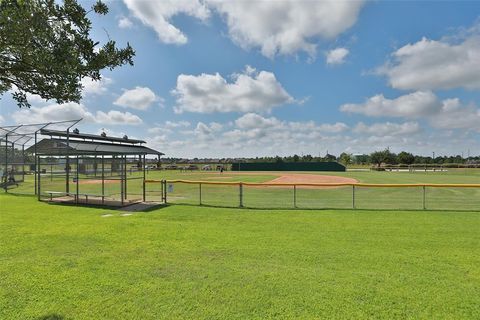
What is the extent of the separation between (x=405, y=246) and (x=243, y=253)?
12.1 ft

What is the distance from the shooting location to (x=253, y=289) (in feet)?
15.6

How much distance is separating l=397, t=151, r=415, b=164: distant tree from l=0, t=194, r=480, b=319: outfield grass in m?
110

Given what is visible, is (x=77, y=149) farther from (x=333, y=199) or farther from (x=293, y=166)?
(x=293, y=166)

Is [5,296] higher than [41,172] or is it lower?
lower

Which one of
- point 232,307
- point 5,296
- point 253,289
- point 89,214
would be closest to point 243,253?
point 253,289

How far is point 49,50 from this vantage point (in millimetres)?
3340

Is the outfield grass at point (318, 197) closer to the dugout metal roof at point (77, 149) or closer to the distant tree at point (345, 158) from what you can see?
the dugout metal roof at point (77, 149)

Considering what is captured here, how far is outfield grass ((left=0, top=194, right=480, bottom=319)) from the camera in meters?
4.17

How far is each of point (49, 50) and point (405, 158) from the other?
122895 mm

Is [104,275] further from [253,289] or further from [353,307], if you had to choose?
[353,307]

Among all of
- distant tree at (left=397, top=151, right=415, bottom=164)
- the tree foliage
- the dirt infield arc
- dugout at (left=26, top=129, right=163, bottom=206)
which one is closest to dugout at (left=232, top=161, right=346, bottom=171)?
the dirt infield arc

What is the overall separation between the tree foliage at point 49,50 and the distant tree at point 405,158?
387ft

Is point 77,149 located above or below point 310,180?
above

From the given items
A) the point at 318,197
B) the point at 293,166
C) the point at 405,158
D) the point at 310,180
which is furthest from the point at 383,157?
the point at 318,197
